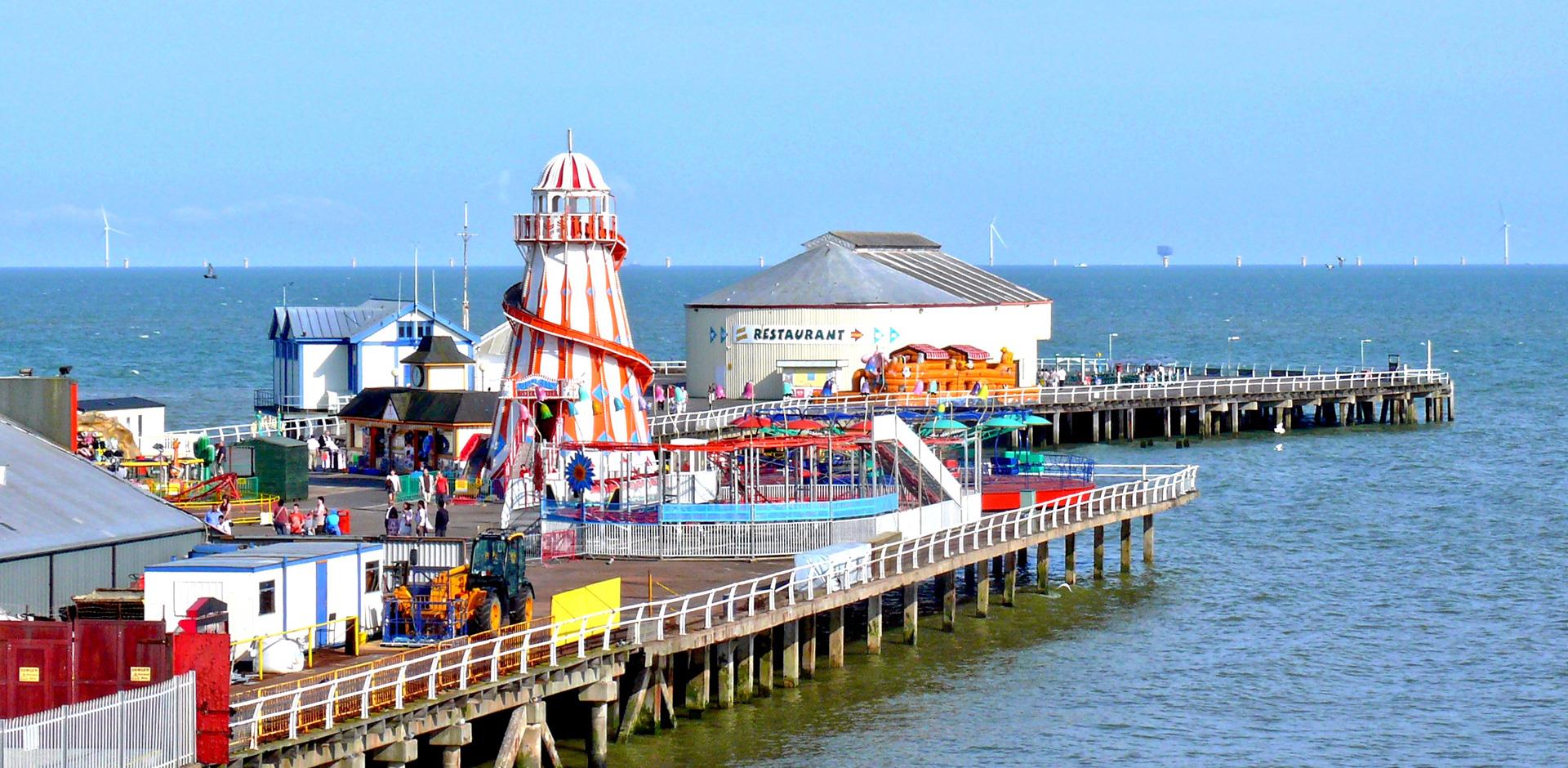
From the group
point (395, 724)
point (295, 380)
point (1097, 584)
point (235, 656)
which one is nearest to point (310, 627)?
point (235, 656)

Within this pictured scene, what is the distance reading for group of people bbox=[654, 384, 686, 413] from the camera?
265 ft

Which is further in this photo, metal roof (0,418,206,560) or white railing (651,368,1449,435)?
white railing (651,368,1449,435)

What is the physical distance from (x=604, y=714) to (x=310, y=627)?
4.84m

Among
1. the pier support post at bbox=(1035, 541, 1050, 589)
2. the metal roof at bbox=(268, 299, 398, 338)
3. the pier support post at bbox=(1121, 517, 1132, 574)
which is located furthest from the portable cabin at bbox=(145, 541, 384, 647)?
the metal roof at bbox=(268, 299, 398, 338)

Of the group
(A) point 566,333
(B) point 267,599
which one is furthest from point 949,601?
(B) point 267,599

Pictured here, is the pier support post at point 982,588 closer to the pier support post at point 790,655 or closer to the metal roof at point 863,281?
the pier support post at point 790,655

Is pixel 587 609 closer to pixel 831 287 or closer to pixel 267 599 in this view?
pixel 267 599

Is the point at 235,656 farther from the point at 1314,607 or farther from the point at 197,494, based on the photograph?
the point at 1314,607

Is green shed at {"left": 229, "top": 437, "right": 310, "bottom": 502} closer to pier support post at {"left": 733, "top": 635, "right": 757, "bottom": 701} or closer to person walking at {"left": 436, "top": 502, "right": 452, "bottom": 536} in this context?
person walking at {"left": 436, "top": 502, "right": 452, "bottom": 536}

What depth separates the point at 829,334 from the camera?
89750 mm

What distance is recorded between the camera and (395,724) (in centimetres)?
2997

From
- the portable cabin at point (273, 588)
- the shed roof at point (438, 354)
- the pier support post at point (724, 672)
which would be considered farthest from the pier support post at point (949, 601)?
the shed roof at point (438, 354)

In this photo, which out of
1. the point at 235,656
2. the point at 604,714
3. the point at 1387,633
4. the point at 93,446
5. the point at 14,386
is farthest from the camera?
the point at 93,446

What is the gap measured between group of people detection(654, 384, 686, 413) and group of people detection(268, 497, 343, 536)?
99.4 ft
